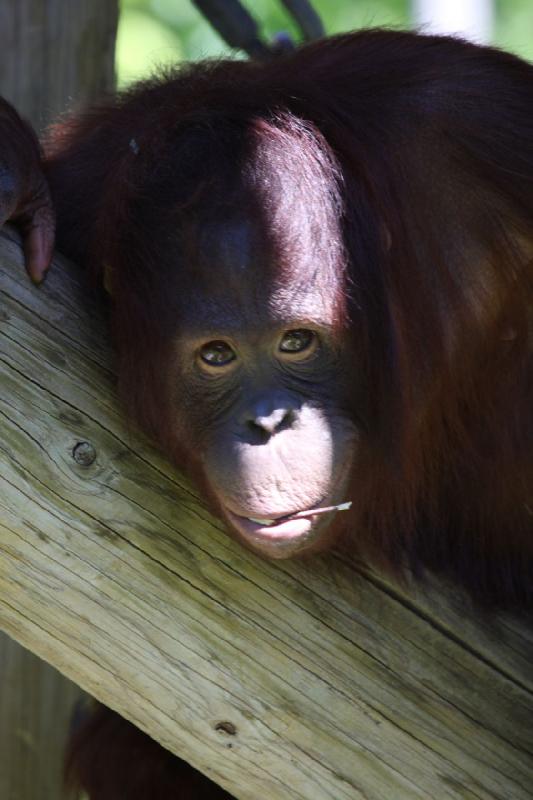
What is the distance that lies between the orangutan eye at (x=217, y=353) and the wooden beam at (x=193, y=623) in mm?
244

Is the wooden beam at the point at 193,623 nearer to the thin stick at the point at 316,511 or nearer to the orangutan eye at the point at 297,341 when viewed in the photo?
the thin stick at the point at 316,511

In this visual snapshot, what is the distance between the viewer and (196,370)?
3150 millimetres

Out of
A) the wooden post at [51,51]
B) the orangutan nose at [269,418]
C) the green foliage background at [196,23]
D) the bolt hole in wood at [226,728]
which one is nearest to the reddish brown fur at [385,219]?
the orangutan nose at [269,418]

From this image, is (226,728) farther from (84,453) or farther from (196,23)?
(196,23)

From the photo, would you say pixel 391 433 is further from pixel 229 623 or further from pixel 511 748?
pixel 511 748

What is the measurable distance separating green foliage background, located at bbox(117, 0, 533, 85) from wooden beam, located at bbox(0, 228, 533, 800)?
10.8 ft

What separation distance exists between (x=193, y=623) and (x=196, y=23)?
812 cm

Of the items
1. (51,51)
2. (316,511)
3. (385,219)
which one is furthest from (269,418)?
(51,51)

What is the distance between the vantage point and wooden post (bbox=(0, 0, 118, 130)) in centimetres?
423

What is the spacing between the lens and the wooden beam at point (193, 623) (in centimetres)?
300

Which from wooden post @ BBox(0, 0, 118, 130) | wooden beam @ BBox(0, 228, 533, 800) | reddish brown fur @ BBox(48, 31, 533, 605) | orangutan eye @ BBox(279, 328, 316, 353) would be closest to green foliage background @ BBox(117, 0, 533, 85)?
wooden post @ BBox(0, 0, 118, 130)

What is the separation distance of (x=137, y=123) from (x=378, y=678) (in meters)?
1.46

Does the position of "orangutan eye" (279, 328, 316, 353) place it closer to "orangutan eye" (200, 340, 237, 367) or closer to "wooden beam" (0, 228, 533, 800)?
"orangutan eye" (200, 340, 237, 367)

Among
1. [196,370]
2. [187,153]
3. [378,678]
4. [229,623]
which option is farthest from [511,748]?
[187,153]
